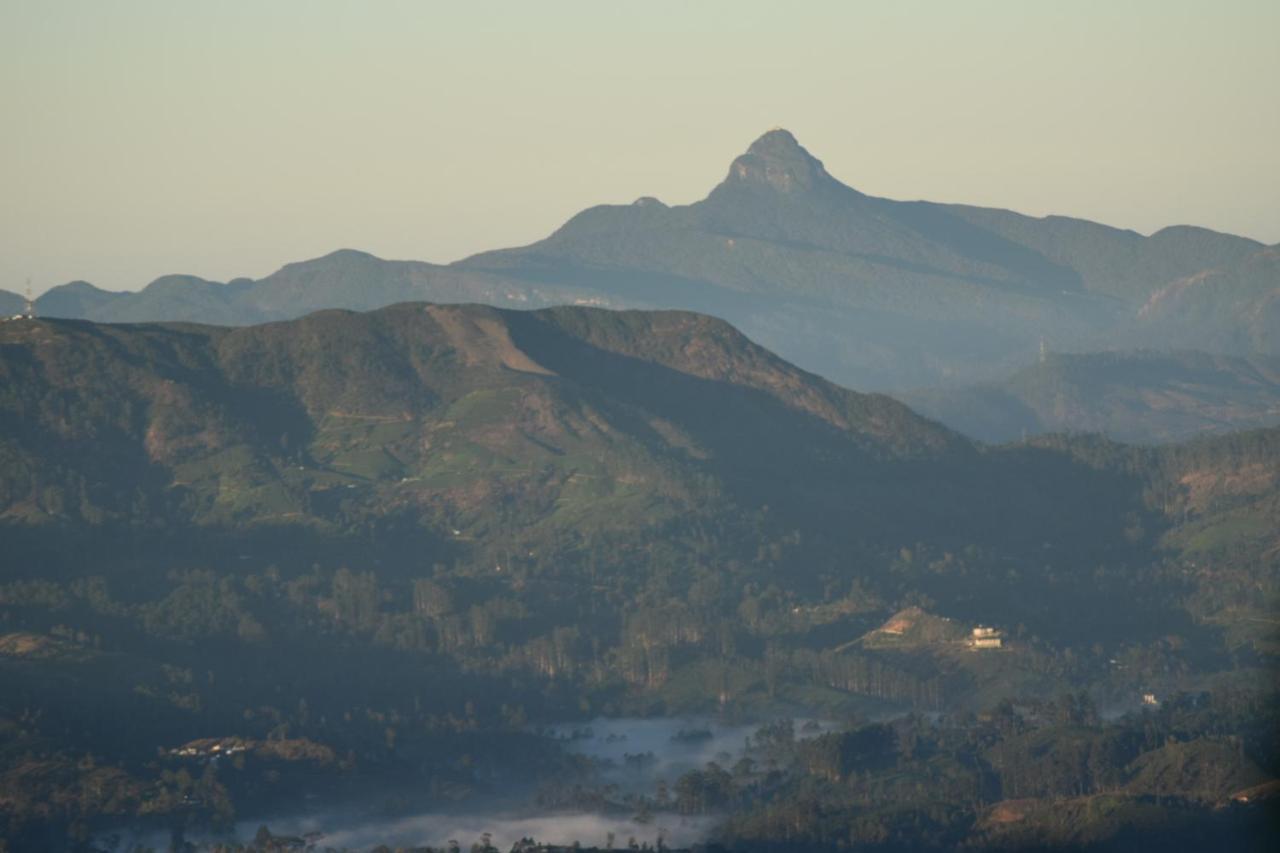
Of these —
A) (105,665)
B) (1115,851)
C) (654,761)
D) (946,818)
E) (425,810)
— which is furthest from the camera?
(105,665)

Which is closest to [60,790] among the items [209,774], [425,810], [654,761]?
[209,774]

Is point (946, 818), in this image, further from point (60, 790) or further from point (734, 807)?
point (60, 790)

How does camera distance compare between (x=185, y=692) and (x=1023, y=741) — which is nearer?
(x=1023, y=741)

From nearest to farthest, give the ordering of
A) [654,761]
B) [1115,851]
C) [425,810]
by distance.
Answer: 1. [1115,851]
2. [425,810]
3. [654,761]

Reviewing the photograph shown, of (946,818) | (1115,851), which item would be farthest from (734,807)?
(1115,851)

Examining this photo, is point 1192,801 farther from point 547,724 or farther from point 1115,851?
point 547,724

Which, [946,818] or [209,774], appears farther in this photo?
[209,774]

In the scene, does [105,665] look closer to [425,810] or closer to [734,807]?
[425,810]

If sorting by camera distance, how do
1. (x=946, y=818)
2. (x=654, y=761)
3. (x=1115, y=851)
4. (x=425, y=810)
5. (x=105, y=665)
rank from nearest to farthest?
1. (x=1115, y=851)
2. (x=946, y=818)
3. (x=425, y=810)
4. (x=654, y=761)
5. (x=105, y=665)
